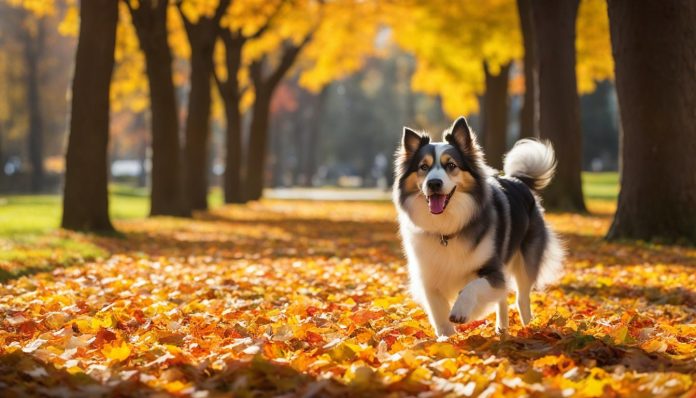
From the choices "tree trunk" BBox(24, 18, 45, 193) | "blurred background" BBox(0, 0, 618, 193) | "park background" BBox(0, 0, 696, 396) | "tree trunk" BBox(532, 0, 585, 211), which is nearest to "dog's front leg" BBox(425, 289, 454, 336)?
"park background" BBox(0, 0, 696, 396)

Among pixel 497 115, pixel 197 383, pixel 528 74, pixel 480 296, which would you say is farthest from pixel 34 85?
pixel 197 383

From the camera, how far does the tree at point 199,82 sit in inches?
975

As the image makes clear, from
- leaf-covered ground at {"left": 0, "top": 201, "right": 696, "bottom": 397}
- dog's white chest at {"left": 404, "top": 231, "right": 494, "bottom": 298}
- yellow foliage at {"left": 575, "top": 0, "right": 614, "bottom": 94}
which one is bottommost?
leaf-covered ground at {"left": 0, "top": 201, "right": 696, "bottom": 397}

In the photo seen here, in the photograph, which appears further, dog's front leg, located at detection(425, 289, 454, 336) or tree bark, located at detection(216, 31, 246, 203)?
tree bark, located at detection(216, 31, 246, 203)

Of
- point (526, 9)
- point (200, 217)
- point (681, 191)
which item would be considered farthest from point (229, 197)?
point (681, 191)

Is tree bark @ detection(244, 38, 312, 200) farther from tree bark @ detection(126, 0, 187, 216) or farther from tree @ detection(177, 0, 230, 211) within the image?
tree bark @ detection(126, 0, 187, 216)

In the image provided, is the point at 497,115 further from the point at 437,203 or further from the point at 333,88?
the point at 333,88

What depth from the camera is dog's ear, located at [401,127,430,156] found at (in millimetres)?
6598

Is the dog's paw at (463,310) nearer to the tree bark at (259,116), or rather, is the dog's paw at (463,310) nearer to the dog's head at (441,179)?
the dog's head at (441,179)

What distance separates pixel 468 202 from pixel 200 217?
18291 mm

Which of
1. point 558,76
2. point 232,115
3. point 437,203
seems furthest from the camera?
point 232,115

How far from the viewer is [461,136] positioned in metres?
6.53

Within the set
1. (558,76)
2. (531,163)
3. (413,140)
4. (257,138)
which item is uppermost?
(558,76)

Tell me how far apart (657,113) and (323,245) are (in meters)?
6.25
